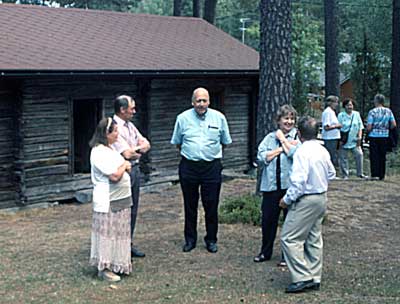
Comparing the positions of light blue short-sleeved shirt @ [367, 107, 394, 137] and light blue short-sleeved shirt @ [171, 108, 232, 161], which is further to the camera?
light blue short-sleeved shirt @ [367, 107, 394, 137]

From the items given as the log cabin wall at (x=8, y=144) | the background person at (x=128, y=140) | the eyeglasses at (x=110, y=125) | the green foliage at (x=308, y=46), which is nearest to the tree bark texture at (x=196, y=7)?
the green foliage at (x=308, y=46)

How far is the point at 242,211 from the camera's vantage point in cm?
1107

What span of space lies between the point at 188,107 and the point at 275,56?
6.17 meters

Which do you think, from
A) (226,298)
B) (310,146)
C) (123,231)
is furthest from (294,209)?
(123,231)

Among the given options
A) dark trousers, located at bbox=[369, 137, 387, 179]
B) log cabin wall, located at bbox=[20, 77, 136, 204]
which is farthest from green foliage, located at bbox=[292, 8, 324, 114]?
log cabin wall, located at bbox=[20, 77, 136, 204]

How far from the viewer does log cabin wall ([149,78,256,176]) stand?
660 inches

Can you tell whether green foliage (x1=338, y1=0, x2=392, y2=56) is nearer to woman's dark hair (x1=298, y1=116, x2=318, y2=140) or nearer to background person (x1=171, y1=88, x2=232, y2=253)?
background person (x1=171, y1=88, x2=232, y2=253)

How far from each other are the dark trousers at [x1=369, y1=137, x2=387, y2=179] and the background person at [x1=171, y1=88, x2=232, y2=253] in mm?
7785

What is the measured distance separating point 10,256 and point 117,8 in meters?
40.2

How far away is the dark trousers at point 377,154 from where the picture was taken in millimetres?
15852

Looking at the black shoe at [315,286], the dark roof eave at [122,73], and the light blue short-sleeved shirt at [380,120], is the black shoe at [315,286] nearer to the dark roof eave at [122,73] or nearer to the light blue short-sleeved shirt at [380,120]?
the dark roof eave at [122,73]

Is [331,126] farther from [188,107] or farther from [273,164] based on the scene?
[273,164]

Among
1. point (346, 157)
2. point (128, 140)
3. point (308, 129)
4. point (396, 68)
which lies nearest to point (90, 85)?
point (346, 157)

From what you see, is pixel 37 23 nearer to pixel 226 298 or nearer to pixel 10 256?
pixel 10 256
